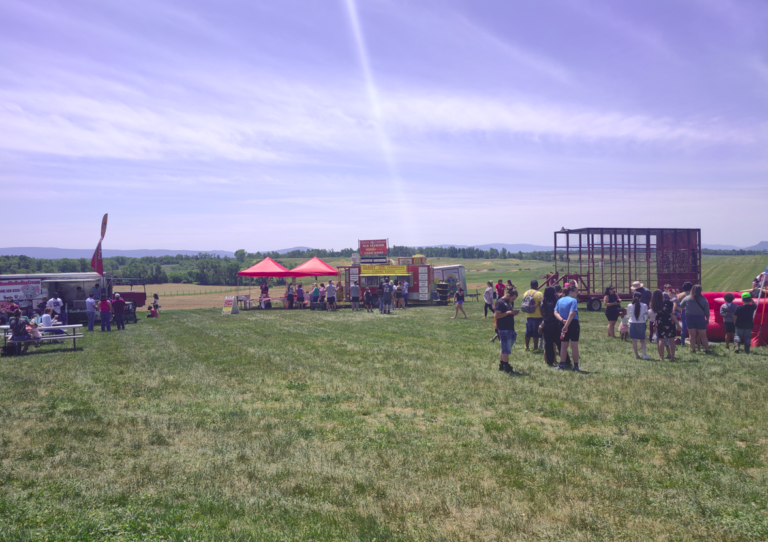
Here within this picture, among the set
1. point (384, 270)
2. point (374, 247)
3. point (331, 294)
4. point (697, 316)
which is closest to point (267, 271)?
point (331, 294)

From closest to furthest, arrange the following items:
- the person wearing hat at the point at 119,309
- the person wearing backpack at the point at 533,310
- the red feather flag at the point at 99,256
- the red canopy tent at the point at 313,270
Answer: the person wearing backpack at the point at 533,310 < the person wearing hat at the point at 119,309 < the red feather flag at the point at 99,256 < the red canopy tent at the point at 313,270

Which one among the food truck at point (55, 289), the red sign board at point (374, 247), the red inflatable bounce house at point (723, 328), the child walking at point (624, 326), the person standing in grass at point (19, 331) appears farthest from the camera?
the red sign board at point (374, 247)

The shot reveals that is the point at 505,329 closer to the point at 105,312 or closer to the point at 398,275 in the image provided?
the point at 105,312

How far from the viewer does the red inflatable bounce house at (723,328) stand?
12.3 m

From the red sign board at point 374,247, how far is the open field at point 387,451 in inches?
836

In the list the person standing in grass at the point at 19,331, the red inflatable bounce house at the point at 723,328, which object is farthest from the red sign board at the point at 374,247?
the person standing in grass at the point at 19,331

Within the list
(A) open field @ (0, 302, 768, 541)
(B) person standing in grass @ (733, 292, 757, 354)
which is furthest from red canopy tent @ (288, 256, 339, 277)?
(B) person standing in grass @ (733, 292, 757, 354)

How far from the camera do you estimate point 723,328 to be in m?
13.4

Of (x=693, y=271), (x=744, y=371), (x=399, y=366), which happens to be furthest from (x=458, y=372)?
(x=693, y=271)

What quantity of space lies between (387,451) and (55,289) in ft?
76.2

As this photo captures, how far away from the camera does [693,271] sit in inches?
980

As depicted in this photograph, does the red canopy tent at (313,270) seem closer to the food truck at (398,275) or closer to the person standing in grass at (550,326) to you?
the food truck at (398,275)

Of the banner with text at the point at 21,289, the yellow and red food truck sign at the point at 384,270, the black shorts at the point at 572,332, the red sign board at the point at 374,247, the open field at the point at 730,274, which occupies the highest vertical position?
the red sign board at the point at 374,247

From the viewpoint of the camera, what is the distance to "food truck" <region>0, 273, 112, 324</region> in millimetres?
20734
